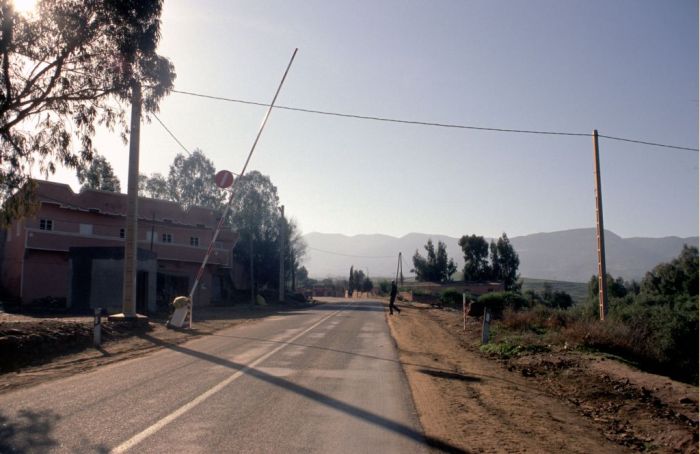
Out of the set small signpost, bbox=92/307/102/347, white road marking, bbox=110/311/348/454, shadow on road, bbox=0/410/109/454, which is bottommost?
white road marking, bbox=110/311/348/454

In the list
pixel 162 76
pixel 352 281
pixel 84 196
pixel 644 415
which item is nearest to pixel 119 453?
pixel 644 415

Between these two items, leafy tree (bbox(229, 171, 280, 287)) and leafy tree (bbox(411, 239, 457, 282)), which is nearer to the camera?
leafy tree (bbox(229, 171, 280, 287))

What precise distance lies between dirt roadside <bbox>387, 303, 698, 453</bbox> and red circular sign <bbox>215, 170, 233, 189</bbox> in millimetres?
12373

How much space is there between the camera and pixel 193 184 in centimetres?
6234

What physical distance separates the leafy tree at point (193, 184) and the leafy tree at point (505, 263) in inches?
1296

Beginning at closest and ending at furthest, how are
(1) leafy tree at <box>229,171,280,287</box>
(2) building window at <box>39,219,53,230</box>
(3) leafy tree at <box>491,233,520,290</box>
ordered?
(2) building window at <box>39,219,53,230</box> < (1) leafy tree at <box>229,171,280,287</box> < (3) leafy tree at <box>491,233,520,290</box>

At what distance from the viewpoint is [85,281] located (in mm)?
32312

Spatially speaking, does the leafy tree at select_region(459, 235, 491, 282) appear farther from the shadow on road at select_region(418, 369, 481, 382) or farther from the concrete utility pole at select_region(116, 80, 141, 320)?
the shadow on road at select_region(418, 369, 481, 382)

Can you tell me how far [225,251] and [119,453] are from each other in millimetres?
46338

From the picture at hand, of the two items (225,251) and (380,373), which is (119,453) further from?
(225,251)

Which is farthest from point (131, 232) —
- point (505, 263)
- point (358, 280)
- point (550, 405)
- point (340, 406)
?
point (358, 280)

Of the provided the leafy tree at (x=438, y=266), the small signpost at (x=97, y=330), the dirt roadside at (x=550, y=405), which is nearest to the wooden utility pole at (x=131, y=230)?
the small signpost at (x=97, y=330)

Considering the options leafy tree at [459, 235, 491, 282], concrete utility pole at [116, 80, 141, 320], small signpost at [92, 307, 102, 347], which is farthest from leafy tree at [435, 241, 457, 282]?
small signpost at [92, 307, 102, 347]

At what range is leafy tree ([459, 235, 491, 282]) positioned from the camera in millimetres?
74125
